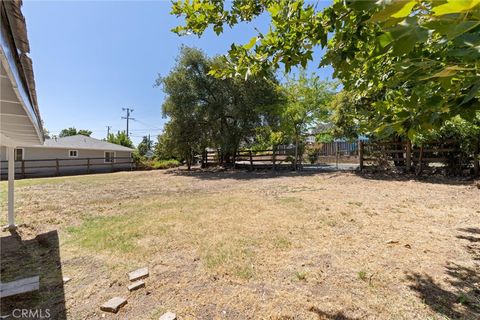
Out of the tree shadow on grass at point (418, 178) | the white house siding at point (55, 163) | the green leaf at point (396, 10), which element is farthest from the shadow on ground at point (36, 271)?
the white house siding at point (55, 163)

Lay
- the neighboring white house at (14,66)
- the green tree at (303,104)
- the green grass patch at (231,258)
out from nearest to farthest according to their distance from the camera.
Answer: the neighboring white house at (14,66) → the green grass patch at (231,258) → the green tree at (303,104)

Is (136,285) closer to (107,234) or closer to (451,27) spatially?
(107,234)

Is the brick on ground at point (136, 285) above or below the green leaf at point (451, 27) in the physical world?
below

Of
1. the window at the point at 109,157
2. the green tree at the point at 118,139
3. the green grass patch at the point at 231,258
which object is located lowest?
the green grass patch at the point at 231,258

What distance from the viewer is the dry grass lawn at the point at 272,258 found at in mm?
2252

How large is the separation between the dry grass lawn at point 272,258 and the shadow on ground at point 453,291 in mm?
10

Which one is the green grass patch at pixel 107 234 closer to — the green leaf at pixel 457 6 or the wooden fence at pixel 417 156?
the green leaf at pixel 457 6

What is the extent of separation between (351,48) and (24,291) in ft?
11.7

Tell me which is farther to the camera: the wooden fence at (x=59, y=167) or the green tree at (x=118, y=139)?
the green tree at (x=118, y=139)

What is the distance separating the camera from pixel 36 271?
9.94 ft

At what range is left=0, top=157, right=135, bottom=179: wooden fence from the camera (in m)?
15.5

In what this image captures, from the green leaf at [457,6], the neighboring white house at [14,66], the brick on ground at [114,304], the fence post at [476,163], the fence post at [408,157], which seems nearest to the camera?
the green leaf at [457,6]

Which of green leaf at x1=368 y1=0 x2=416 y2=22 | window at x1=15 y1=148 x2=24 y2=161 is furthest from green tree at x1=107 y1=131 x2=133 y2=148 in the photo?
green leaf at x1=368 y1=0 x2=416 y2=22

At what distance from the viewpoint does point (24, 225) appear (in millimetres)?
4824
